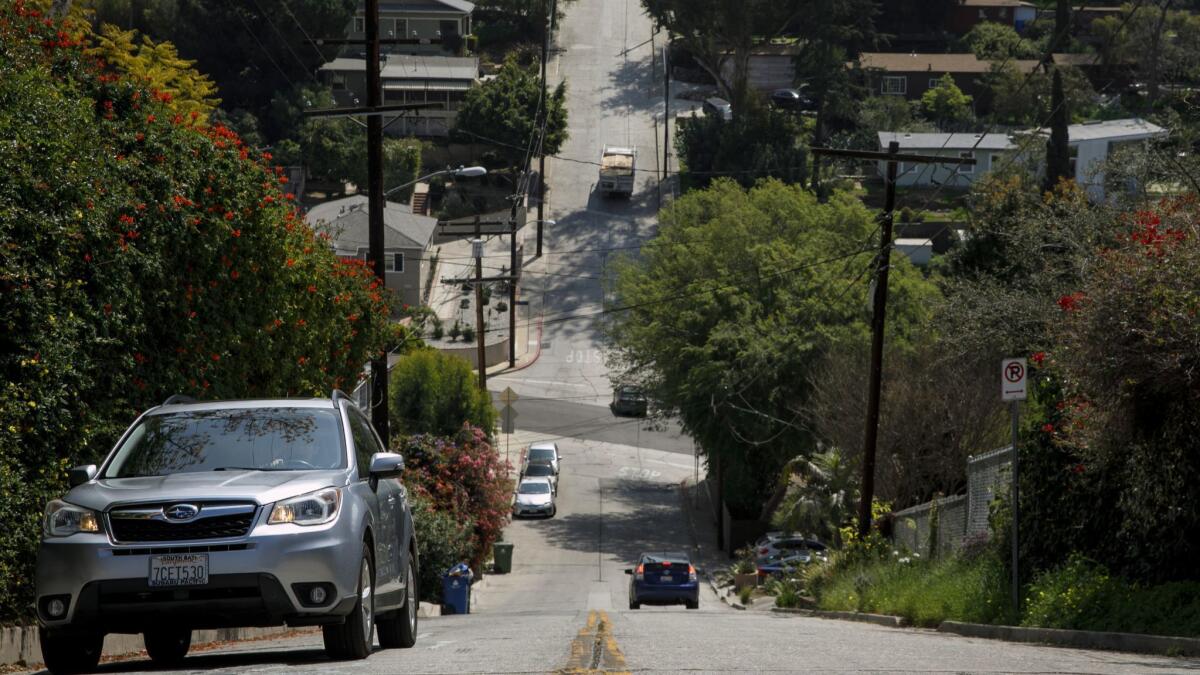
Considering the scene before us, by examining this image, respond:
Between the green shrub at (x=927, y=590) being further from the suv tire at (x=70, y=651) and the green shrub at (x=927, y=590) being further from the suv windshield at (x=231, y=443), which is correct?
the suv tire at (x=70, y=651)

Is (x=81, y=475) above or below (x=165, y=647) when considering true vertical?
above

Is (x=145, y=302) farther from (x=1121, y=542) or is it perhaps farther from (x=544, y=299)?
(x=544, y=299)

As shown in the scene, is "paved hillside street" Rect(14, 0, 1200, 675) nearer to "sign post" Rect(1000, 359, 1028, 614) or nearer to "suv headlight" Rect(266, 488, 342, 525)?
"suv headlight" Rect(266, 488, 342, 525)

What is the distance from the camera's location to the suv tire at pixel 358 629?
10.4 metres

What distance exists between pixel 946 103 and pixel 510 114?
2952 cm

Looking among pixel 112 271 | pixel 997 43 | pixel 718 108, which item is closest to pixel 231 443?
pixel 112 271

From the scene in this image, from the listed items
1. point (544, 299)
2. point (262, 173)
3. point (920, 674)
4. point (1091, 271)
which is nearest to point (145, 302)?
point (262, 173)

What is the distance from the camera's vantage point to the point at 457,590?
101 feet

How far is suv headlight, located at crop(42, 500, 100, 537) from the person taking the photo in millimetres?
9750

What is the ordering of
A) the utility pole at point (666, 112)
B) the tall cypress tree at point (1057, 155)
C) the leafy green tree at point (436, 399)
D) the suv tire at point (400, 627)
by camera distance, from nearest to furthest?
the suv tire at point (400, 627)
the leafy green tree at point (436, 399)
the tall cypress tree at point (1057, 155)
the utility pole at point (666, 112)

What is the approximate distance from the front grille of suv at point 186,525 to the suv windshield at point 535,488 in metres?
43.9

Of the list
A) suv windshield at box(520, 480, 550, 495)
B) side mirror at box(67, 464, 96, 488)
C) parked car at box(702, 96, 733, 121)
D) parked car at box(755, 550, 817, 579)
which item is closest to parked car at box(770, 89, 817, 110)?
parked car at box(702, 96, 733, 121)

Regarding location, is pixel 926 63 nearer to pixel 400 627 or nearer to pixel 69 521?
pixel 400 627

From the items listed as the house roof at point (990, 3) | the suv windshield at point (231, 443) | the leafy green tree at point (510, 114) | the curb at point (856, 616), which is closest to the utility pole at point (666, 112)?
the leafy green tree at point (510, 114)
